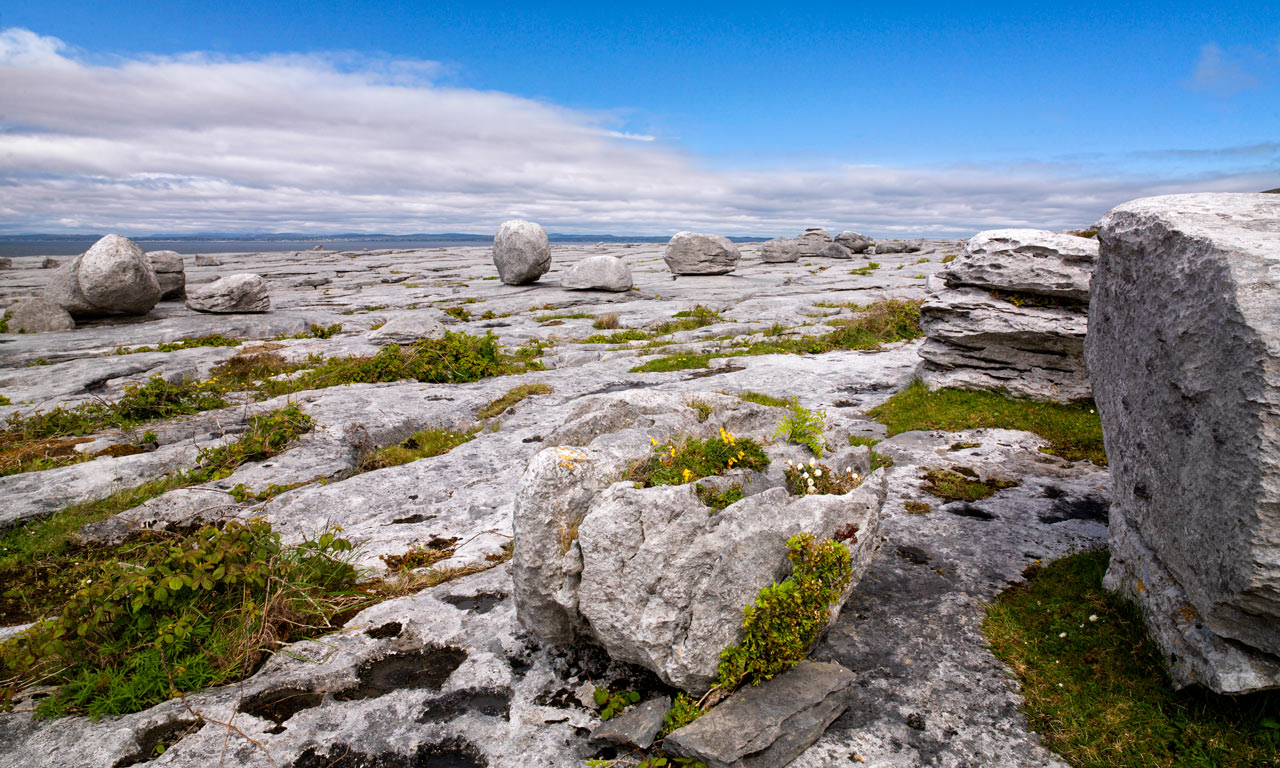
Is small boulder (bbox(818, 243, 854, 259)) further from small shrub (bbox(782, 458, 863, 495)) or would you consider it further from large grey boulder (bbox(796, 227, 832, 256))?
small shrub (bbox(782, 458, 863, 495))

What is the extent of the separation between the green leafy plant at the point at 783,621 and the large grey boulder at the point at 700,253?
152ft

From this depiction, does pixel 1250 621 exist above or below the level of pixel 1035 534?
above

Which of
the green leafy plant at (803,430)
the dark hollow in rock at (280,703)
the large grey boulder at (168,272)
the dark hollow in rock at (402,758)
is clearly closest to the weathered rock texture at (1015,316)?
the green leafy plant at (803,430)

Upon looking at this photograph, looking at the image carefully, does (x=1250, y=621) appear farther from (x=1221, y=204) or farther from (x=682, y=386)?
(x=682, y=386)

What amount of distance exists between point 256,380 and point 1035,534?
2162 cm

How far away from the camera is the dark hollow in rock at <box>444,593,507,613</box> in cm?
798

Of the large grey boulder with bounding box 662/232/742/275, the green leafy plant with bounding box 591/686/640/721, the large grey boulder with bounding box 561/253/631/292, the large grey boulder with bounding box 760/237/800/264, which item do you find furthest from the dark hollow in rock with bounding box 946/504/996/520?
the large grey boulder with bounding box 760/237/800/264

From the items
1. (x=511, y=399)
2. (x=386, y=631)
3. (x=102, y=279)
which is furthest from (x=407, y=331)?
(x=386, y=631)

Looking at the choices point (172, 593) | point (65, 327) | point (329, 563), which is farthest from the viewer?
point (65, 327)

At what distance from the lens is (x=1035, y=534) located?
9.07 m

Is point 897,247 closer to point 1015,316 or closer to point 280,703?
point 1015,316

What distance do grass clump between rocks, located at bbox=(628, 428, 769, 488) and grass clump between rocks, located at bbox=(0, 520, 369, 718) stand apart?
4.43 m

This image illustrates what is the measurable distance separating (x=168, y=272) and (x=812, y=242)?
58706 mm

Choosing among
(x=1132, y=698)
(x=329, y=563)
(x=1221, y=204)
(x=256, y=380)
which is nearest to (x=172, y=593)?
(x=329, y=563)
